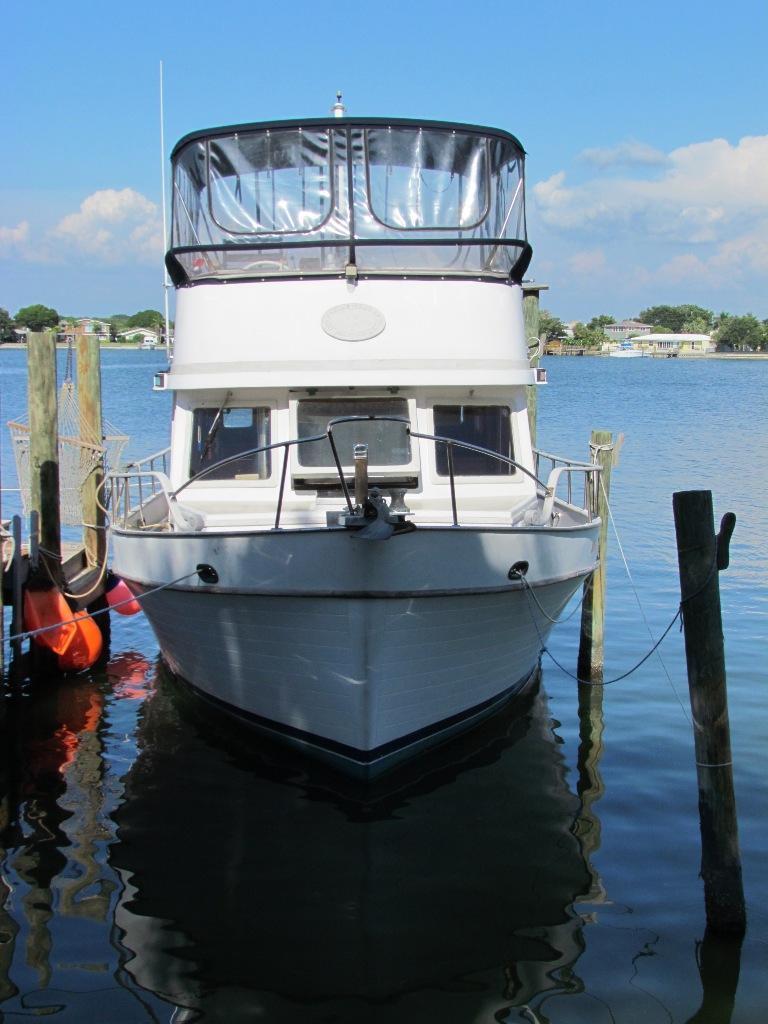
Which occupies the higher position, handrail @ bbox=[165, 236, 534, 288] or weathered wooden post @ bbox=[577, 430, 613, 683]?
handrail @ bbox=[165, 236, 534, 288]

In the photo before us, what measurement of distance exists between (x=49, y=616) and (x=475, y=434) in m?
→ 4.87

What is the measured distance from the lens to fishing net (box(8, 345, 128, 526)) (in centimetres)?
1387

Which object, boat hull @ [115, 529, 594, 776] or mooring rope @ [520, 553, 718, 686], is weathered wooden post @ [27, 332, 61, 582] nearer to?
boat hull @ [115, 529, 594, 776]

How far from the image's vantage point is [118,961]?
6.50 meters

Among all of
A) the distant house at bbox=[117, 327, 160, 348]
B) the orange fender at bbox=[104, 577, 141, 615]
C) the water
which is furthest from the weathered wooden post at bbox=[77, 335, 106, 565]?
the water

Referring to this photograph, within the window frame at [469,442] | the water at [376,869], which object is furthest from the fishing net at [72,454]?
the window frame at [469,442]

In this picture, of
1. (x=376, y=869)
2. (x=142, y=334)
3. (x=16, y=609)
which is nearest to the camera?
(x=376, y=869)

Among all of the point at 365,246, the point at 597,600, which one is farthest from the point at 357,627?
the point at 597,600

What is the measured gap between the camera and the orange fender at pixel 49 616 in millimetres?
11836

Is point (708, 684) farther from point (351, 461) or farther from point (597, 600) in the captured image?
point (597, 600)

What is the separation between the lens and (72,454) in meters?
14.1

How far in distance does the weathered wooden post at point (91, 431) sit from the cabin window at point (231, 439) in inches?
146

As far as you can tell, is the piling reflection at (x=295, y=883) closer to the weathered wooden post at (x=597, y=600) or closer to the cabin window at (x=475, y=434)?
the weathered wooden post at (x=597, y=600)

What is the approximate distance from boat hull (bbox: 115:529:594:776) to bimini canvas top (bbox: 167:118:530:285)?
278 centimetres
